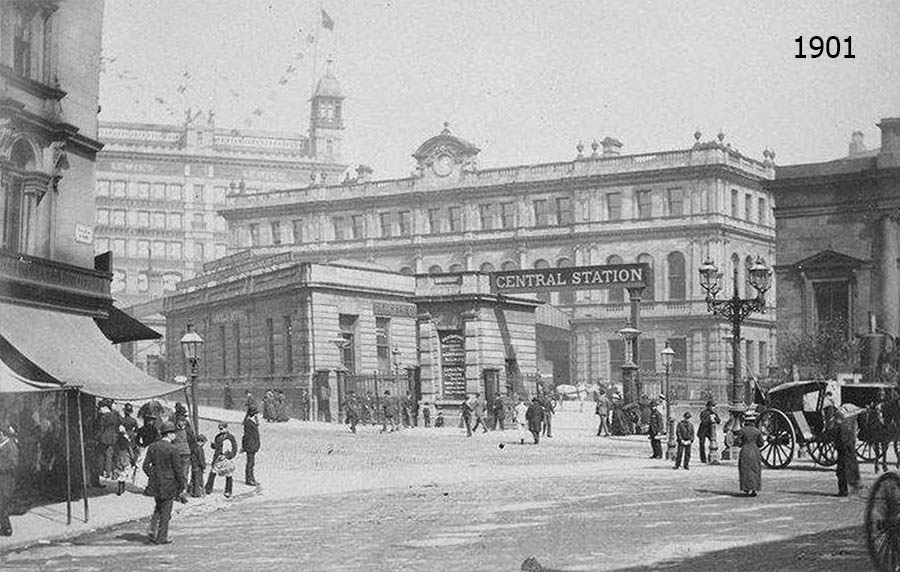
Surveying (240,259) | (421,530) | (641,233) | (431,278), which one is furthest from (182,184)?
(421,530)

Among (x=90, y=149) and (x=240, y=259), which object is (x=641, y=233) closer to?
(x=240, y=259)

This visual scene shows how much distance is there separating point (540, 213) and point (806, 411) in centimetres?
4954

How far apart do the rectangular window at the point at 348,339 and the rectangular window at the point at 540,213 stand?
23103 millimetres

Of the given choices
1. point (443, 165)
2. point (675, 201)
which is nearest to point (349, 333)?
point (675, 201)

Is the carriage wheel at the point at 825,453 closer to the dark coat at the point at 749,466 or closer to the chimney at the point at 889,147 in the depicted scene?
the dark coat at the point at 749,466

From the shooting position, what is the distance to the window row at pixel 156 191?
219 feet

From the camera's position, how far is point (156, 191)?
69.7 metres

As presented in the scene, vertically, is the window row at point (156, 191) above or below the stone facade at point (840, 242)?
above

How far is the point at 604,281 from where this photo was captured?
4441cm

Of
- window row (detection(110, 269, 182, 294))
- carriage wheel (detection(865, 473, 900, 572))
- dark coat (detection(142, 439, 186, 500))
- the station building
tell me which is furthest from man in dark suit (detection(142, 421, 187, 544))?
window row (detection(110, 269, 182, 294))

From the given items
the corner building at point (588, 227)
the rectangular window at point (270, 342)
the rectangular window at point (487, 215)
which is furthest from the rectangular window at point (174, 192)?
the rectangular window at point (270, 342)

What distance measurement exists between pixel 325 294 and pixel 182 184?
25.1m

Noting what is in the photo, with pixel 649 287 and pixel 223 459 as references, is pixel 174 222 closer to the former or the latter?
pixel 649 287

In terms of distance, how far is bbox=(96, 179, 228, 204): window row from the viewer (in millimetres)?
66875
